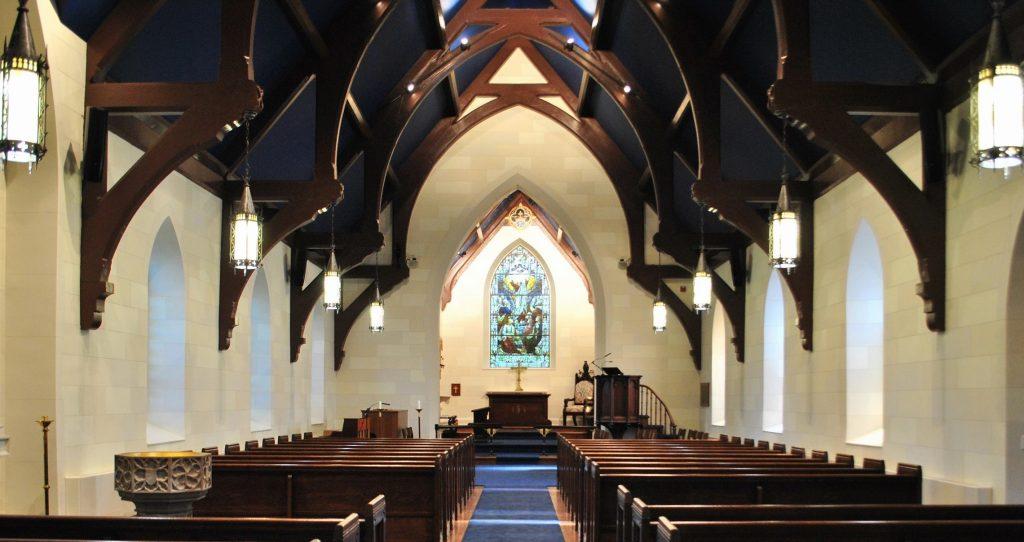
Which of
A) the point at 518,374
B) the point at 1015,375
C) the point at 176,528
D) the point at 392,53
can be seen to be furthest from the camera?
the point at 518,374

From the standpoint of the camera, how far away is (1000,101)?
544 cm

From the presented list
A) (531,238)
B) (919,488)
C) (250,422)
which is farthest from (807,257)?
(531,238)

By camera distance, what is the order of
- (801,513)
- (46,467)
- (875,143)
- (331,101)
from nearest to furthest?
1. (801,513)
2. (46,467)
3. (875,143)
4. (331,101)

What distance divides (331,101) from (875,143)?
616cm

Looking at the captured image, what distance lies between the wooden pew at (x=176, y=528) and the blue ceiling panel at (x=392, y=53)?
8.94 m

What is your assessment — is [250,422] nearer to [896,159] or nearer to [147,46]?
[147,46]

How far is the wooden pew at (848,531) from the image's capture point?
14.2 ft

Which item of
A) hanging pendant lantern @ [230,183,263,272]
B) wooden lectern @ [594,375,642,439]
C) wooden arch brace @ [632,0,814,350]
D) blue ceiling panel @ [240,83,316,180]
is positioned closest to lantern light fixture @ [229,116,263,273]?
hanging pendant lantern @ [230,183,263,272]

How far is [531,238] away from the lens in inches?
1225

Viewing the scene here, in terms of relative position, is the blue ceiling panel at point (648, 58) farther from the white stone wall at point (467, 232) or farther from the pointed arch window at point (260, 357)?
the pointed arch window at point (260, 357)

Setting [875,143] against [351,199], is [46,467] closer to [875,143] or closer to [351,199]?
[875,143]

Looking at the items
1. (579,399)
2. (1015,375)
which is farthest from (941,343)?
(579,399)

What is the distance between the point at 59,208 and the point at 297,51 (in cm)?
459

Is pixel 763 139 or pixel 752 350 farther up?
pixel 763 139
